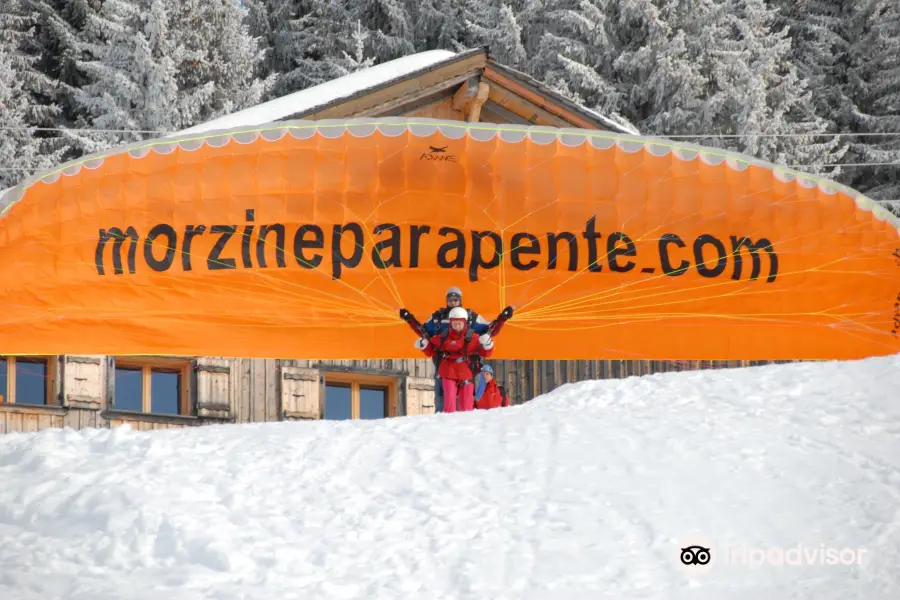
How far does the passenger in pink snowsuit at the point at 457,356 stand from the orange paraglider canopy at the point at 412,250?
109cm

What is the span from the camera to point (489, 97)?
717 inches

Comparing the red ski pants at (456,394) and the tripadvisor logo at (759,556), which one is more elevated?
the red ski pants at (456,394)

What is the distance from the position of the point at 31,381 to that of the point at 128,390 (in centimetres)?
103

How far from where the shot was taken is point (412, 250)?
1485 cm

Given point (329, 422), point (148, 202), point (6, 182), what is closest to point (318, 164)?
point (148, 202)

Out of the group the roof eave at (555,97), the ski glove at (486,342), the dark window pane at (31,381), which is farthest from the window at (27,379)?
the roof eave at (555,97)

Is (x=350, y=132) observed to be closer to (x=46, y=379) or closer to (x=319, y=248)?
(x=319, y=248)

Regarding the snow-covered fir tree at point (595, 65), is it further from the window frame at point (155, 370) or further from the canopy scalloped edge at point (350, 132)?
the canopy scalloped edge at point (350, 132)

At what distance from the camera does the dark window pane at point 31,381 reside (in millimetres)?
16141

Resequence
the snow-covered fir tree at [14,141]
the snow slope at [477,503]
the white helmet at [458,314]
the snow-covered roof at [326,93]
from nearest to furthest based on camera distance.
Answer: the snow slope at [477,503] < the white helmet at [458,314] < the snow-covered roof at [326,93] < the snow-covered fir tree at [14,141]

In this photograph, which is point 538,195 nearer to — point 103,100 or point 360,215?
point 360,215

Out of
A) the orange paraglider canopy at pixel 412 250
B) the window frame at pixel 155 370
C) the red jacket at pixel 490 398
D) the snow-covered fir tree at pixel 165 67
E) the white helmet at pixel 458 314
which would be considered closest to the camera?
the white helmet at pixel 458 314

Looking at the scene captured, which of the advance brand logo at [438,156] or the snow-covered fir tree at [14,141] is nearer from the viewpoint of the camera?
the advance brand logo at [438,156]

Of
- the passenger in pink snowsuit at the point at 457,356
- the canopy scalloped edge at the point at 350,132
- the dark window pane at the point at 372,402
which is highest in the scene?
the canopy scalloped edge at the point at 350,132
